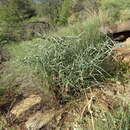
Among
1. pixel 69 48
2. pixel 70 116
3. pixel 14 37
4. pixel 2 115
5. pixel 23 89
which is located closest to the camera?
pixel 70 116

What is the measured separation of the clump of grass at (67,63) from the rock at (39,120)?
320 millimetres

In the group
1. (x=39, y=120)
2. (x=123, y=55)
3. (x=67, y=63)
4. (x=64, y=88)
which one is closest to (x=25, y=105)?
(x=39, y=120)

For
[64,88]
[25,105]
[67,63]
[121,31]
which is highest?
[67,63]

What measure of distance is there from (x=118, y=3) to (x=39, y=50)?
621 centimetres

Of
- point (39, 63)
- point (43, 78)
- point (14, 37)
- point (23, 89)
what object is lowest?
point (14, 37)

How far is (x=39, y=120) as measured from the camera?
98.4 inches

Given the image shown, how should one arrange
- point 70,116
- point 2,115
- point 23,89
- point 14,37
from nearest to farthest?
point 70,116 < point 2,115 < point 23,89 < point 14,37

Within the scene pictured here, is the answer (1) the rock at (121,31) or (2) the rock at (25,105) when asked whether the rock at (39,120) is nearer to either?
(2) the rock at (25,105)

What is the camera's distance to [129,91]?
8.70 feet

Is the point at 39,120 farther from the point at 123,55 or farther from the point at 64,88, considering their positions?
the point at 123,55

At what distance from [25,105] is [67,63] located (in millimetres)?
744

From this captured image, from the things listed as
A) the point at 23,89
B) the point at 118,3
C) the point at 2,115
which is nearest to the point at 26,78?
the point at 23,89

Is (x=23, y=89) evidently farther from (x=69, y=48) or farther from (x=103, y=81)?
(x=103, y=81)

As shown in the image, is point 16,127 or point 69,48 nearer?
point 16,127
